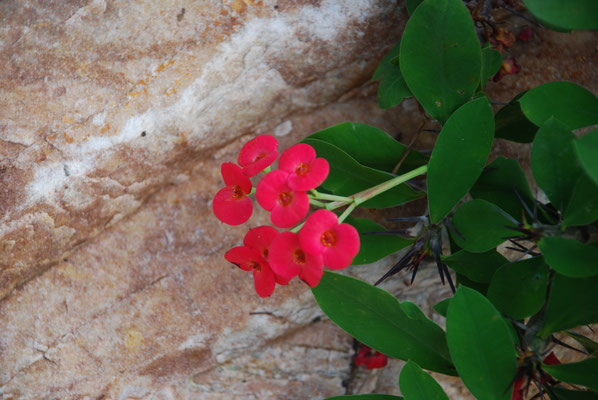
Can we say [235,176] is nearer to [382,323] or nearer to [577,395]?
[382,323]

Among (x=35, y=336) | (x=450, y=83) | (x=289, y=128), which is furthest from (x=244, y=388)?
(x=450, y=83)

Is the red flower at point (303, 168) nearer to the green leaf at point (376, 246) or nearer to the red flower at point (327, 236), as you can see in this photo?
the red flower at point (327, 236)

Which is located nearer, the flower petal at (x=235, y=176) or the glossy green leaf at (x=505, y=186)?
the flower petal at (x=235, y=176)

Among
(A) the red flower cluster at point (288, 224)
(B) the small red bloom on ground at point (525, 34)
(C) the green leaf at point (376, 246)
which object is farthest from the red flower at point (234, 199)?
(B) the small red bloom on ground at point (525, 34)

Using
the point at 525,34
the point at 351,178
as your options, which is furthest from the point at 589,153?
the point at 525,34

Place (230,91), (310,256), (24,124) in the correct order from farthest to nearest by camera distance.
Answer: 1. (230,91)
2. (24,124)
3. (310,256)

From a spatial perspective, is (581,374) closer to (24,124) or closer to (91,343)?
(91,343)
